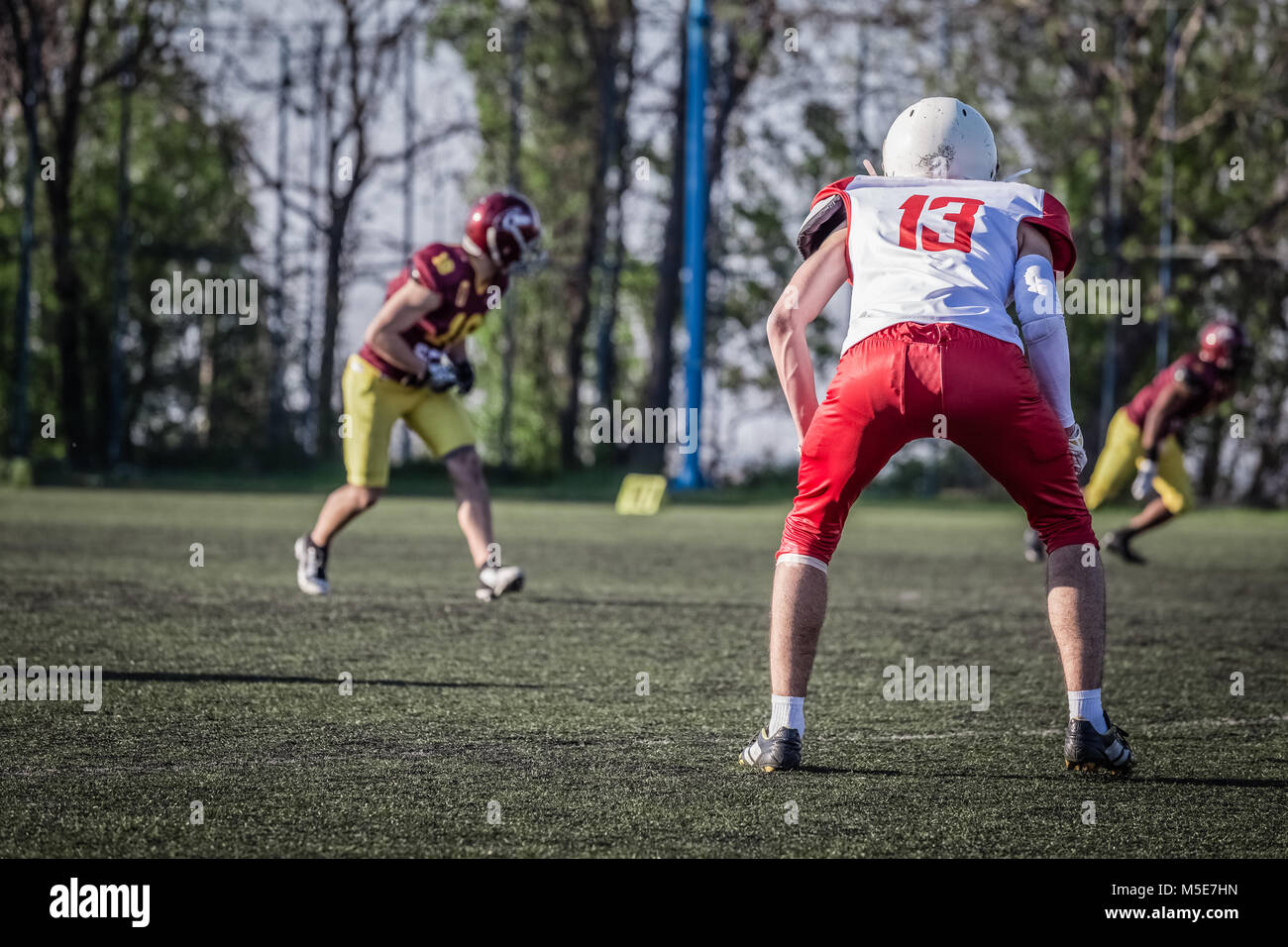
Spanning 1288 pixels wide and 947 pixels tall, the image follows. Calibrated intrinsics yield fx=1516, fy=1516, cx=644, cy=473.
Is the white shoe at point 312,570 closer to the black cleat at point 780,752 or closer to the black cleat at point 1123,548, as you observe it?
the black cleat at point 780,752

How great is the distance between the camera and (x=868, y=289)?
4199 mm

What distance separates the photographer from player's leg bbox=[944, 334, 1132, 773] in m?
4.00

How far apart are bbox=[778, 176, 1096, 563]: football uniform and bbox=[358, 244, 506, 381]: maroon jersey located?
375 cm

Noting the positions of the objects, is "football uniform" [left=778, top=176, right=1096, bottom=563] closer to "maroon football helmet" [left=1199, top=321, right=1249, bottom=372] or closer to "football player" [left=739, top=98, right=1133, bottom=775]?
"football player" [left=739, top=98, right=1133, bottom=775]

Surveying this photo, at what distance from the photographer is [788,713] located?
4.15 metres

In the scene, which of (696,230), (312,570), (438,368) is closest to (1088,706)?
(438,368)

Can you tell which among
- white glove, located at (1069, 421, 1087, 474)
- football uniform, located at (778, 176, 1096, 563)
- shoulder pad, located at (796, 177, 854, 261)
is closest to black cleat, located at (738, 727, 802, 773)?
football uniform, located at (778, 176, 1096, 563)

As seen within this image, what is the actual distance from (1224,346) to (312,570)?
23.0 feet

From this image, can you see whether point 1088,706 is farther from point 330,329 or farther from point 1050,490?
point 330,329

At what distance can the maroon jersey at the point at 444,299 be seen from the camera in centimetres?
769

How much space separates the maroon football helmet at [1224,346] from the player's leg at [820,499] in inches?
317
